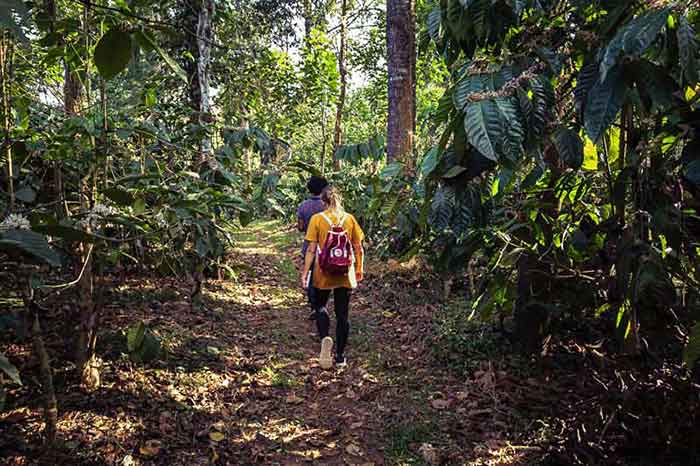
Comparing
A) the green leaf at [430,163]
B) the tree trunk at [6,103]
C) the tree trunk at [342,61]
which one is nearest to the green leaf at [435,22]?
the green leaf at [430,163]

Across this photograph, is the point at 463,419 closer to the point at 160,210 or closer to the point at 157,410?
the point at 157,410

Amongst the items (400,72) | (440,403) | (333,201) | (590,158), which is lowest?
(440,403)

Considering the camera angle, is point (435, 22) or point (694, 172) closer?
point (694, 172)

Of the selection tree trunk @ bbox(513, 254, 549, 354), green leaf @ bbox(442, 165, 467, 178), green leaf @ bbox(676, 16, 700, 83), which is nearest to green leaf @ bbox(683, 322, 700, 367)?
green leaf @ bbox(676, 16, 700, 83)

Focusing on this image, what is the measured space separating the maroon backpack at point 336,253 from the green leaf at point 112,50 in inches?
124

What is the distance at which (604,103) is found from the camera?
1357mm

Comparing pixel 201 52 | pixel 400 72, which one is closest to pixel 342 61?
pixel 400 72

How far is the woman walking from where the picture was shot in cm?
438

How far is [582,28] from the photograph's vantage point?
2.08 m

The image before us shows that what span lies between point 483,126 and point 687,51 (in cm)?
55

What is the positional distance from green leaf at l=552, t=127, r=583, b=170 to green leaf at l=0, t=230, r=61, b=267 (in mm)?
1727

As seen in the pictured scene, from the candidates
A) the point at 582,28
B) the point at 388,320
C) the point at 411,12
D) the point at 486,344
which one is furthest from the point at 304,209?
the point at 582,28

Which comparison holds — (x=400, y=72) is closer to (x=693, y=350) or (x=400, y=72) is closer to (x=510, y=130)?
(x=510, y=130)

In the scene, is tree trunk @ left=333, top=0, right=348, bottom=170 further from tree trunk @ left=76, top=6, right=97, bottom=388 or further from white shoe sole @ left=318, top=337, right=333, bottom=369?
tree trunk @ left=76, top=6, right=97, bottom=388
